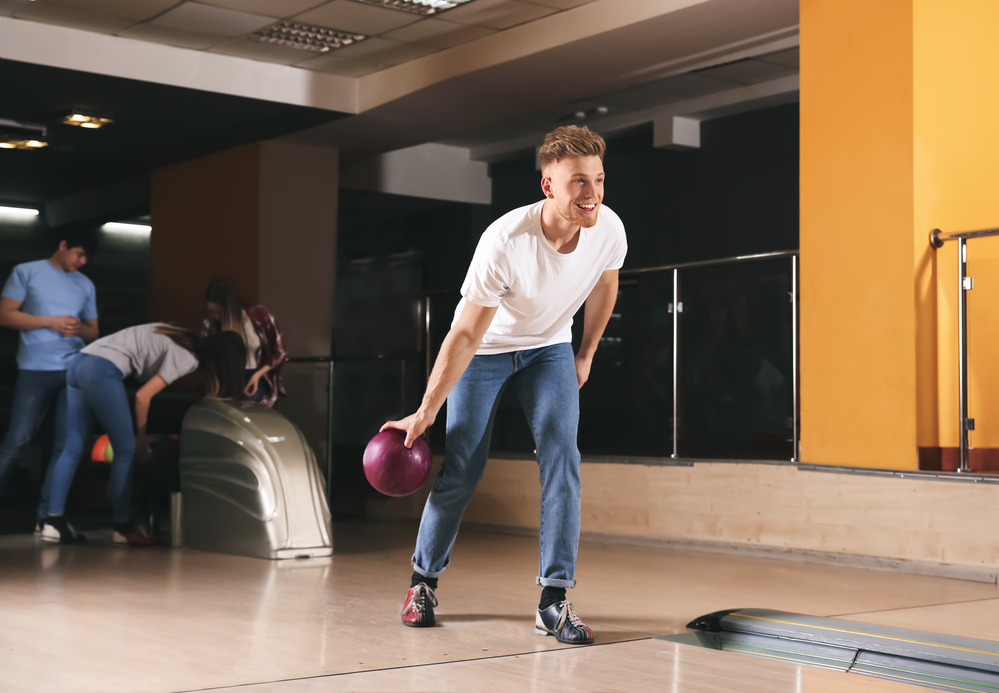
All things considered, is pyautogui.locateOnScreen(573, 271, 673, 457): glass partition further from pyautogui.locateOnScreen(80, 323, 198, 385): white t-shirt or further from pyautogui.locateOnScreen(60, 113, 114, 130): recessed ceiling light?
pyautogui.locateOnScreen(60, 113, 114, 130): recessed ceiling light

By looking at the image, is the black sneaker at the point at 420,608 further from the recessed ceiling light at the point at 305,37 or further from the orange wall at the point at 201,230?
the orange wall at the point at 201,230

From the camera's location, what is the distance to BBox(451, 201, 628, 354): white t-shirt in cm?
263

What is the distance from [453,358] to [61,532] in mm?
3366

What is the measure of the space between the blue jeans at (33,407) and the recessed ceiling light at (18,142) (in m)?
1.28

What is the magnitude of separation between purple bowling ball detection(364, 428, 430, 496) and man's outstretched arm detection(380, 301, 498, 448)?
2 cm

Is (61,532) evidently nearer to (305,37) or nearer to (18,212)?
(18,212)

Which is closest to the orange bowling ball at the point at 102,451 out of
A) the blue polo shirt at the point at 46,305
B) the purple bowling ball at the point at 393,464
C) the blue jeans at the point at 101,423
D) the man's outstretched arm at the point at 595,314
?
the blue jeans at the point at 101,423

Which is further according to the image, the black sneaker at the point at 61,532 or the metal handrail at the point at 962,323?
the black sneaker at the point at 61,532

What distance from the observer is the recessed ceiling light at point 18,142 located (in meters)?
6.02

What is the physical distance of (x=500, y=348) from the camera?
110 inches

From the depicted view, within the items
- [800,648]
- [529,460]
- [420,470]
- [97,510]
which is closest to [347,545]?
[529,460]

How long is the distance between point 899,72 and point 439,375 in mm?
2646

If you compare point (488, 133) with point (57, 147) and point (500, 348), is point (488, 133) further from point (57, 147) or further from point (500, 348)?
point (500, 348)

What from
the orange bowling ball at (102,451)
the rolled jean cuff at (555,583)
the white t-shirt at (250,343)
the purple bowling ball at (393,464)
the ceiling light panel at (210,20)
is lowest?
the rolled jean cuff at (555,583)
